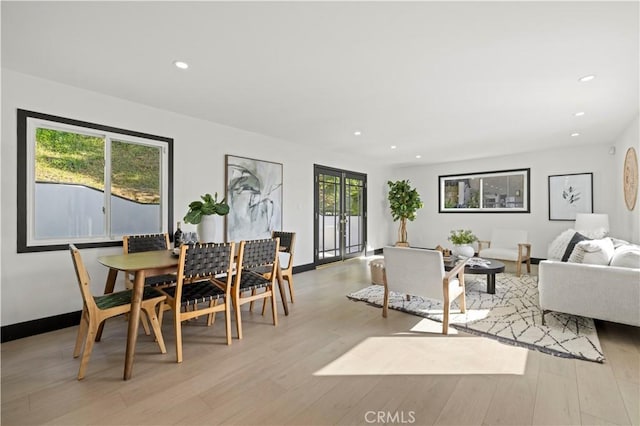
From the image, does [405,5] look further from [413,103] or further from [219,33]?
[413,103]

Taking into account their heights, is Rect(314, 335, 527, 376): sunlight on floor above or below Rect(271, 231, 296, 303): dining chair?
below

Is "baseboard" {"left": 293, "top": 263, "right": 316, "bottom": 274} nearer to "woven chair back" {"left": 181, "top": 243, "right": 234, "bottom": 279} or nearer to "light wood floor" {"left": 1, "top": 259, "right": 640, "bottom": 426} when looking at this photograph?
"light wood floor" {"left": 1, "top": 259, "right": 640, "bottom": 426}

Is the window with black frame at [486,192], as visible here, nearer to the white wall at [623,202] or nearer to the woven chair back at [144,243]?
the white wall at [623,202]

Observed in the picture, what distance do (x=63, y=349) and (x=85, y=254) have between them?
3.35ft

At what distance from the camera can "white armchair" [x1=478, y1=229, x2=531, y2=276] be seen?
512 cm

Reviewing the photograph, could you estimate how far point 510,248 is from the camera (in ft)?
18.5

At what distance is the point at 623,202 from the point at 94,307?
7.03 meters

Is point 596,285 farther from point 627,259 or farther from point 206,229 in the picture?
point 206,229

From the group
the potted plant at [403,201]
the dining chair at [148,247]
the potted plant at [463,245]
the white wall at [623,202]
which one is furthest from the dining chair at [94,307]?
the potted plant at [403,201]

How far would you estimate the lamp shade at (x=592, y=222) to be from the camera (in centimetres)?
496

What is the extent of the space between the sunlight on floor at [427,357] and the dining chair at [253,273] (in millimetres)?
960

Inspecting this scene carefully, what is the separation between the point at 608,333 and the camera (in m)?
2.77

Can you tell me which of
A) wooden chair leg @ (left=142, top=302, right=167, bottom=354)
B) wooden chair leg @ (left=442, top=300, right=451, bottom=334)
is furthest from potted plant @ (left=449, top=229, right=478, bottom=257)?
wooden chair leg @ (left=142, top=302, right=167, bottom=354)

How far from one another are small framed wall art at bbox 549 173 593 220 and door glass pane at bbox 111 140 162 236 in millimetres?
7250
